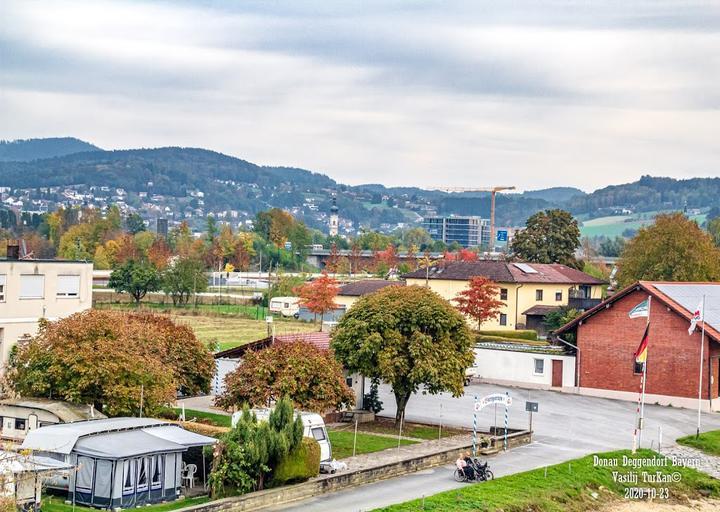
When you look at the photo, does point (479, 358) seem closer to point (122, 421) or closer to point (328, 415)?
point (328, 415)

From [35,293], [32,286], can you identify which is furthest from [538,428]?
[32,286]

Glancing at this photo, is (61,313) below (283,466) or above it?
above

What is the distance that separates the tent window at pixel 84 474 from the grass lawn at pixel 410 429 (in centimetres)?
1533

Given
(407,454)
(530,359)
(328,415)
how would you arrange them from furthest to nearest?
1. (530,359)
2. (328,415)
3. (407,454)

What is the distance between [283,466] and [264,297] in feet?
271

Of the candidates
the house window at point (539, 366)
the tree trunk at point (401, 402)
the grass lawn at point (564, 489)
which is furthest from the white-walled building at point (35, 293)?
the grass lawn at point (564, 489)

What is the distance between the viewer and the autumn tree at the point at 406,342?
4378cm

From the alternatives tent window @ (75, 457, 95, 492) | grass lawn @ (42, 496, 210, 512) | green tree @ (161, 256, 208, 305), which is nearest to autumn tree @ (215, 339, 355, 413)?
grass lawn @ (42, 496, 210, 512)

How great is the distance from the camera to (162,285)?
10694 centimetres

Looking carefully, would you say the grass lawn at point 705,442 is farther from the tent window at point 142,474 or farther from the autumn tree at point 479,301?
the autumn tree at point 479,301

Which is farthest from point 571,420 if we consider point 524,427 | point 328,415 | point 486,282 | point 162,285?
point 162,285

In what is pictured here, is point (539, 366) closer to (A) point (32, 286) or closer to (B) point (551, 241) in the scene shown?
(A) point (32, 286)

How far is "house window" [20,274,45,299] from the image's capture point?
49156 mm

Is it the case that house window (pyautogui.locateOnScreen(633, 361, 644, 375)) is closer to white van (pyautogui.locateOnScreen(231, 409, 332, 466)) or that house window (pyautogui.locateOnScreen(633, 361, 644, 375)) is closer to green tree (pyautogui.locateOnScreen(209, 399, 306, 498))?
white van (pyautogui.locateOnScreen(231, 409, 332, 466))
